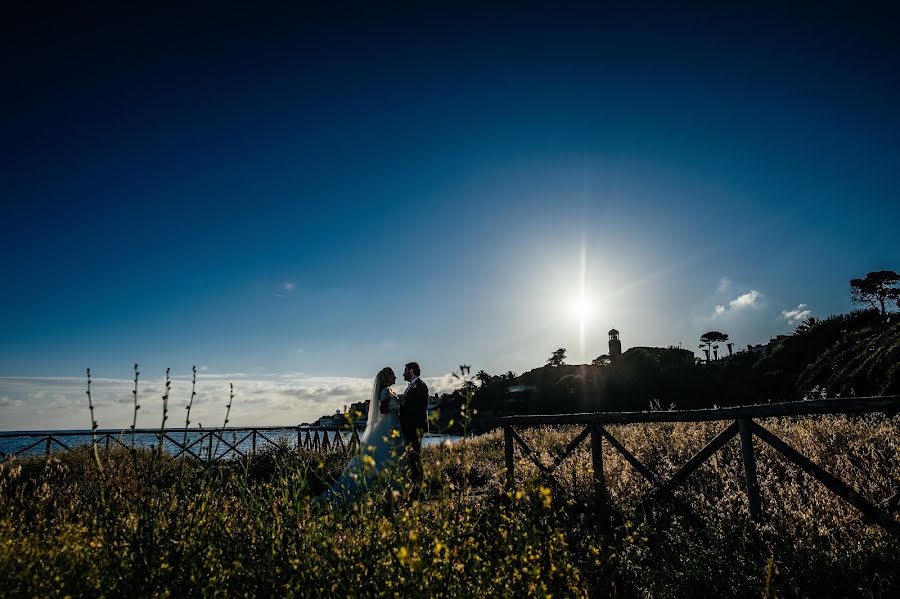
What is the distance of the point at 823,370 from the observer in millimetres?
15477

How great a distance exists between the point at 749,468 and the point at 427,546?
11.2 feet

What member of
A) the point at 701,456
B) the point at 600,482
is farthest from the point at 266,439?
the point at 701,456

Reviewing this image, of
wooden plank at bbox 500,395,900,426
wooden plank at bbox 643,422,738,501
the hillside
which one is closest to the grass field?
wooden plank at bbox 643,422,738,501

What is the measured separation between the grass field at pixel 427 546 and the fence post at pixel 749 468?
0.20m

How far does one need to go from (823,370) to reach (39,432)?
23.0 meters

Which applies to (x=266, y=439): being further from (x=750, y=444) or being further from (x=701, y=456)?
(x=750, y=444)

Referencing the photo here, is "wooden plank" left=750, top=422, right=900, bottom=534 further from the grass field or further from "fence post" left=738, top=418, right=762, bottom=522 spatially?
"fence post" left=738, top=418, right=762, bottom=522

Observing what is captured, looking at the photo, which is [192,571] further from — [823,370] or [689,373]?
[689,373]

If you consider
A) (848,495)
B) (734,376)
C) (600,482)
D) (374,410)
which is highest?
(734,376)

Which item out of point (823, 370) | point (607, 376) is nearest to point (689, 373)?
point (607, 376)

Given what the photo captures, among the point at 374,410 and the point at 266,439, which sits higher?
the point at 374,410

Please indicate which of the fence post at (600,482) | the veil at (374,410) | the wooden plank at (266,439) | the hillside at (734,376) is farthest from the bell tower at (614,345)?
the fence post at (600,482)

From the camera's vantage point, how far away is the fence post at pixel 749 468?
4.30 meters

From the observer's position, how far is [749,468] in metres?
4.38
